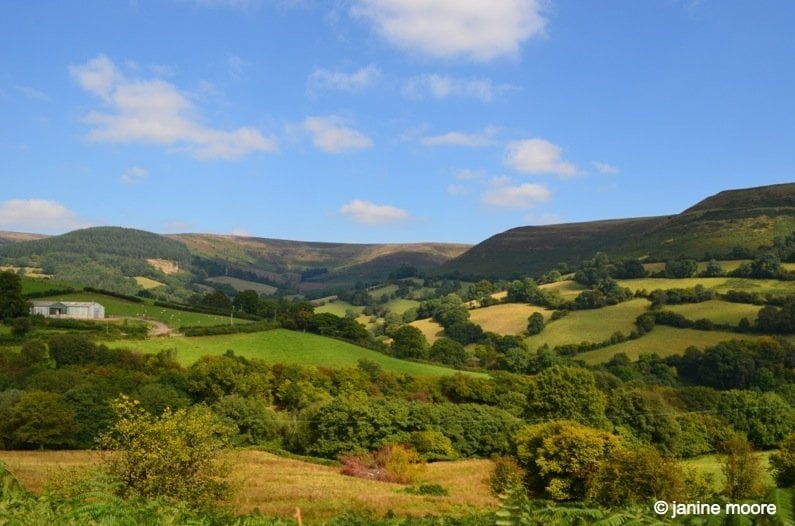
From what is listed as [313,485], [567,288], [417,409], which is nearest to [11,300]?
[417,409]

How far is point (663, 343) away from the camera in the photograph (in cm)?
11775

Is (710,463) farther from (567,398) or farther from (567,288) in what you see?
(567,288)

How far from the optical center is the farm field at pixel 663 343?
4491 inches

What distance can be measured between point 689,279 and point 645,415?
93.4m

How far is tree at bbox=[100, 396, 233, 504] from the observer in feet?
82.5

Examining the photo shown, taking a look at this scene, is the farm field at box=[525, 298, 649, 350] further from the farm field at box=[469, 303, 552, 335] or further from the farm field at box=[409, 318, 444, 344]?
the farm field at box=[409, 318, 444, 344]

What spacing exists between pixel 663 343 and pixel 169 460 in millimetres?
108691

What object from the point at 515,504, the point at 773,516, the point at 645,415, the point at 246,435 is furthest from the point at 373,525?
the point at 645,415

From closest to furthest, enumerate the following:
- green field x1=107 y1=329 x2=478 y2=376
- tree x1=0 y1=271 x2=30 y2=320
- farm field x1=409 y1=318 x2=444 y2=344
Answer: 1. green field x1=107 y1=329 x2=478 y2=376
2. tree x1=0 y1=271 x2=30 y2=320
3. farm field x1=409 y1=318 x2=444 y2=344

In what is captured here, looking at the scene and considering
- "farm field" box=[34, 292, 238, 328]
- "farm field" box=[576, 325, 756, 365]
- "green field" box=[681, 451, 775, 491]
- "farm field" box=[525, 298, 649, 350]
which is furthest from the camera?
"farm field" box=[525, 298, 649, 350]

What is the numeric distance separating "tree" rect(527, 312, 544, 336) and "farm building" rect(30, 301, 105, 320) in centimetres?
8539

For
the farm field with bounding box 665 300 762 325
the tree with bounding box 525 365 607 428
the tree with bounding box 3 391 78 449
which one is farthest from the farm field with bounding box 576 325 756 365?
the tree with bounding box 3 391 78 449

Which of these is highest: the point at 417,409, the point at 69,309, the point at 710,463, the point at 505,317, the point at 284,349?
the point at 69,309

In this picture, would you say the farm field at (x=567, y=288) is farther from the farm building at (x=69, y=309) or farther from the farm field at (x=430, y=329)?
the farm building at (x=69, y=309)
